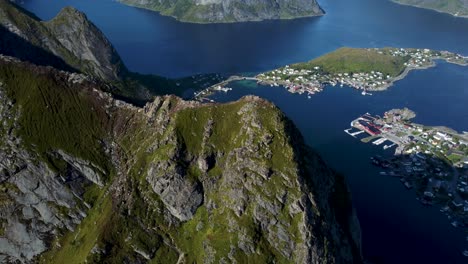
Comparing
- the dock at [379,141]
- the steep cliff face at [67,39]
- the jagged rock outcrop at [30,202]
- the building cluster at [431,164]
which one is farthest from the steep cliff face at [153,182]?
the dock at [379,141]

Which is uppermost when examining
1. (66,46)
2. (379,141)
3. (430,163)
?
(66,46)

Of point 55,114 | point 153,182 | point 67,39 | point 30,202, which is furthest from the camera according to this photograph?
point 67,39

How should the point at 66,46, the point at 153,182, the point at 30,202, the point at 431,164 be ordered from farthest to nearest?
the point at 66,46, the point at 431,164, the point at 30,202, the point at 153,182

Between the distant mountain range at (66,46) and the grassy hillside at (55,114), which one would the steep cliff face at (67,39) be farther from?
the grassy hillside at (55,114)

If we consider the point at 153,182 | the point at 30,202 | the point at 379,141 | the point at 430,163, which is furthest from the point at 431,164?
the point at 30,202

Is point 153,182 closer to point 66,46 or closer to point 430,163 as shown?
point 66,46

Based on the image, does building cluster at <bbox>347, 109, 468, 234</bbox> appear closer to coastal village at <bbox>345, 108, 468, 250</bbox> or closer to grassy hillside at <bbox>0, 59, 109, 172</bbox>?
coastal village at <bbox>345, 108, 468, 250</bbox>

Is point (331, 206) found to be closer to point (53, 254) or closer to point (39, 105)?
point (53, 254)
